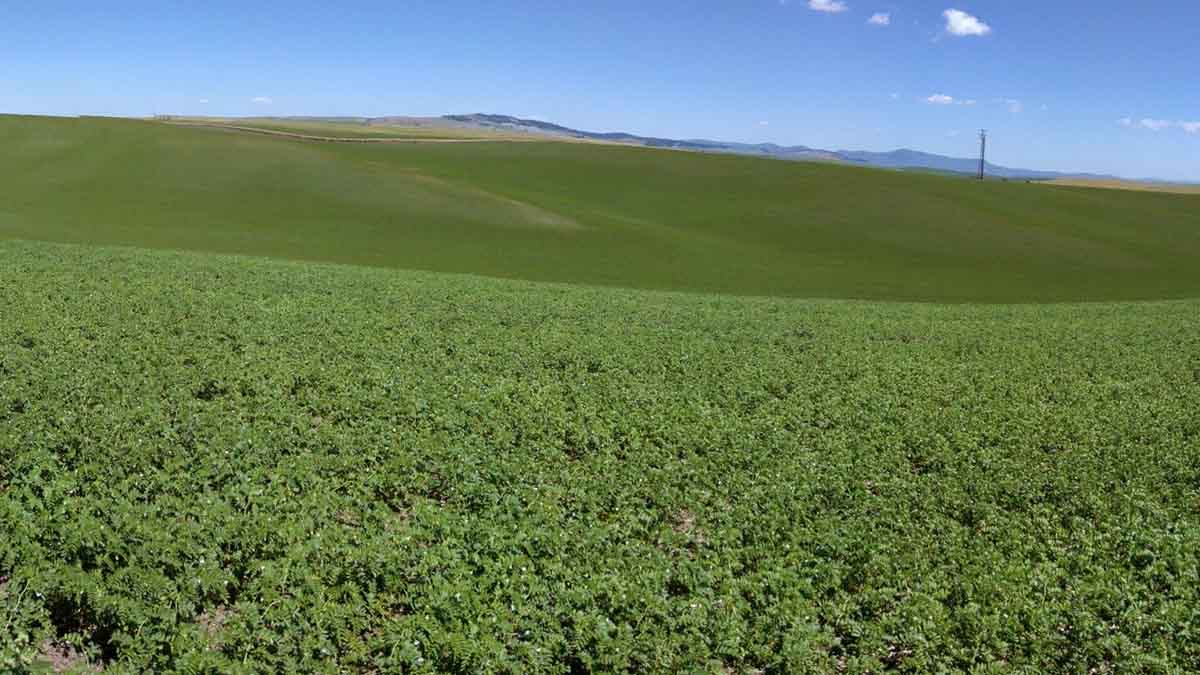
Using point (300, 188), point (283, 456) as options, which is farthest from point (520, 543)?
point (300, 188)

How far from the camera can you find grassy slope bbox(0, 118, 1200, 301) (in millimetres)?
39906

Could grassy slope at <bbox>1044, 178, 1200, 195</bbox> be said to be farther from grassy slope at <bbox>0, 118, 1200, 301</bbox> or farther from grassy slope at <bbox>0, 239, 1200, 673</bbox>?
grassy slope at <bbox>0, 239, 1200, 673</bbox>

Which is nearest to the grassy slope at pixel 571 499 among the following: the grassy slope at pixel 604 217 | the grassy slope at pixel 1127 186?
the grassy slope at pixel 604 217

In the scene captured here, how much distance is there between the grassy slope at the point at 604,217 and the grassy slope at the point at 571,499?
20.7 metres

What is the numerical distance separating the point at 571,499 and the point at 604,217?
4536 cm

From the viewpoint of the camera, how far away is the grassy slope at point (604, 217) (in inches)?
1571

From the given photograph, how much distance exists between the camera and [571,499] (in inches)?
409

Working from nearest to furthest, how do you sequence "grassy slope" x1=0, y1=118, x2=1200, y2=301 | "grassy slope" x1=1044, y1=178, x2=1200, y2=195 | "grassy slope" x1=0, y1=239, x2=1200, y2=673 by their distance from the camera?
"grassy slope" x1=0, y1=239, x2=1200, y2=673
"grassy slope" x1=0, y1=118, x2=1200, y2=301
"grassy slope" x1=1044, y1=178, x2=1200, y2=195

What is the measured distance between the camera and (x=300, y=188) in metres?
54.8

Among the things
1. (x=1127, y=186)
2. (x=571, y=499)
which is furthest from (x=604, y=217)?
(x=1127, y=186)

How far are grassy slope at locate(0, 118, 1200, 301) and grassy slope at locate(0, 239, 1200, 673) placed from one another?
67.8ft

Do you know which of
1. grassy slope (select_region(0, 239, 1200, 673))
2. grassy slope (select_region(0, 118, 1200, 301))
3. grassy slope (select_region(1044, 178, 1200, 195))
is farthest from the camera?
grassy slope (select_region(1044, 178, 1200, 195))

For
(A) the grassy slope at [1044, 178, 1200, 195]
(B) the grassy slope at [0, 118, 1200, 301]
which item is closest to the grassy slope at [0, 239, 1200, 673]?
(B) the grassy slope at [0, 118, 1200, 301]

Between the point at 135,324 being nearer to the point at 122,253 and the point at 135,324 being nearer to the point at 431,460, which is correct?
the point at 431,460
